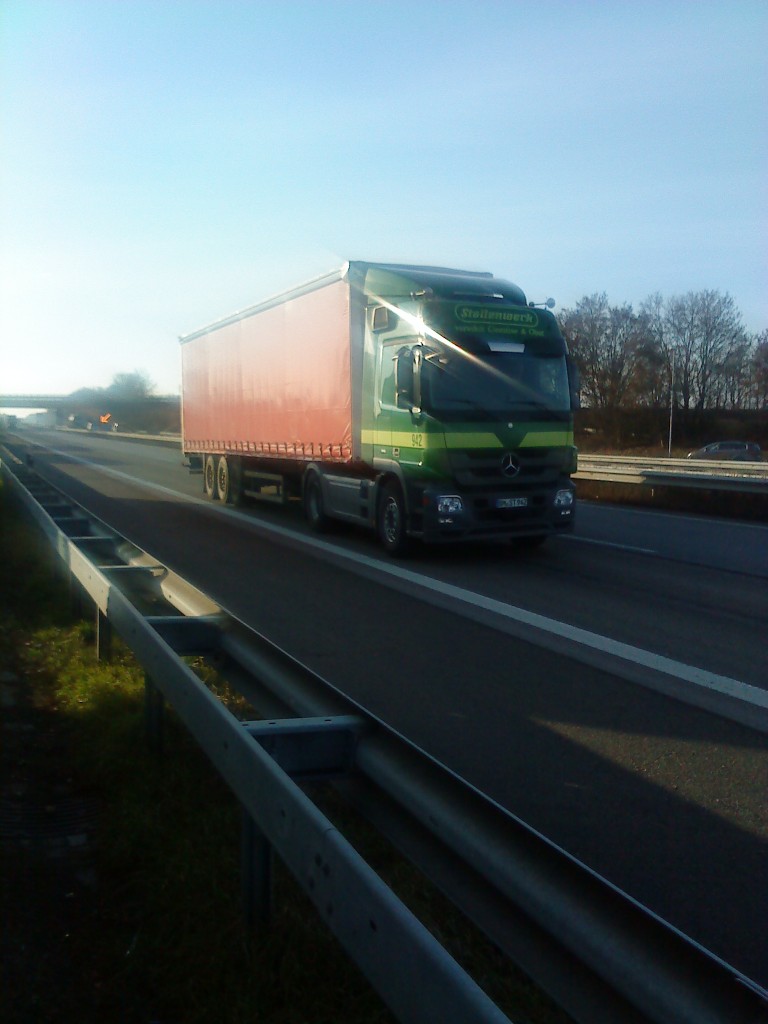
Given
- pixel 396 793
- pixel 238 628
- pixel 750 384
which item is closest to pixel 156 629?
pixel 238 628

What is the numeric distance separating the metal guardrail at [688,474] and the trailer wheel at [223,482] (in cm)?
853

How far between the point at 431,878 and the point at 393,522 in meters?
10.7

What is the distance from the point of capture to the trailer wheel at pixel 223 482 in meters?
22.5

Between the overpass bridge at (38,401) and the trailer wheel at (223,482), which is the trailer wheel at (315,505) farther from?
the overpass bridge at (38,401)

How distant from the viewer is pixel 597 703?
21.4 ft

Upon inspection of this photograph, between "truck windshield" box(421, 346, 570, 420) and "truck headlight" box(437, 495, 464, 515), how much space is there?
1.00 m

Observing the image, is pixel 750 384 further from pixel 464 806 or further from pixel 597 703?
pixel 464 806

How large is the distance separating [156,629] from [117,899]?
1537mm

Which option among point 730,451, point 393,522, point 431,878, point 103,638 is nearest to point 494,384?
point 393,522

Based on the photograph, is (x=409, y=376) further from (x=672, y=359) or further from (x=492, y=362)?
(x=672, y=359)

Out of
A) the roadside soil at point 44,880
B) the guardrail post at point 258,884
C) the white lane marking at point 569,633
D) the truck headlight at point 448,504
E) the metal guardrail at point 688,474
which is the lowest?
the roadside soil at point 44,880

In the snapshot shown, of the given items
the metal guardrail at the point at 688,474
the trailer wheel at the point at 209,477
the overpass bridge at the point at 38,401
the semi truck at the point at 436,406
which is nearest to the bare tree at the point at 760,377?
the metal guardrail at the point at 688,474

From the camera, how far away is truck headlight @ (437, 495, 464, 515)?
12570mm

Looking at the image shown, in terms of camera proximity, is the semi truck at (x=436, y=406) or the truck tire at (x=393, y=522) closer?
the semi truck at (x=436, y=406)
